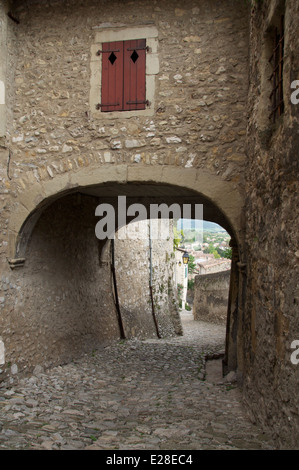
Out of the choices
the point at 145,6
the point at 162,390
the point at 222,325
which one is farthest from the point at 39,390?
the point at 222,325

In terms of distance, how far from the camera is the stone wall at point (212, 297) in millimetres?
13172

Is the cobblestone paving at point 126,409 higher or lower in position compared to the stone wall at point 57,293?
lower


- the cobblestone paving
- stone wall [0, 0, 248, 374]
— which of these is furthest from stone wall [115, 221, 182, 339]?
stone wall [0, 0, 248, 374]

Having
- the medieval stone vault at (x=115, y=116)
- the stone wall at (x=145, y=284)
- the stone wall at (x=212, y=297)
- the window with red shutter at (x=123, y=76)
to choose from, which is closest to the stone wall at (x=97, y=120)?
the medieval stone vault at (x=115, y=116)

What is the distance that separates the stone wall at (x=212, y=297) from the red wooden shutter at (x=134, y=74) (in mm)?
8833

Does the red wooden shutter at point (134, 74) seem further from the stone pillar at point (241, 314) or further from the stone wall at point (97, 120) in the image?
the stone pillar at point (241, 314)

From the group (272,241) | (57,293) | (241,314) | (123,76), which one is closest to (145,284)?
(57,293)

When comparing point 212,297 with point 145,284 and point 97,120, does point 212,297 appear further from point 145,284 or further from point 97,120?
point 97,120

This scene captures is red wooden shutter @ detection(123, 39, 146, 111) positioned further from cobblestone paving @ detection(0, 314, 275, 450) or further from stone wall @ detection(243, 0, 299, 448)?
cobblestone paving @ detection(0, 314, 275, 450)

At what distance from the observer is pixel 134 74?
5.30 m

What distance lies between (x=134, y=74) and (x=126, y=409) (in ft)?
13.1

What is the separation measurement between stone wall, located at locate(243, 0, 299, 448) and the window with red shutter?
56.0 inches

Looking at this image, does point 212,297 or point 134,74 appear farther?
point 212,297

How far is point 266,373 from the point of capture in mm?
3367
